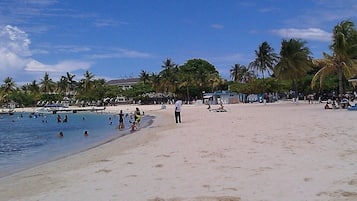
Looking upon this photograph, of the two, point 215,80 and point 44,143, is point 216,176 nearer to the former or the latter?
point 44,143

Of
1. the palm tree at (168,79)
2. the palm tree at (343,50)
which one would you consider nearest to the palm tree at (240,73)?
the palm tree at (168,79)

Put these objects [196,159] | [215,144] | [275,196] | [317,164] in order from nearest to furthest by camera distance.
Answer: [275,196] < [317,164] < [196,159] < [215,144]

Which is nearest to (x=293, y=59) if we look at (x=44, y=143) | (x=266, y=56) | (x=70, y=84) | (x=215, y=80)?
(x=266, y=56)

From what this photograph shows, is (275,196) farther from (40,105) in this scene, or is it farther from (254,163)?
(40,105)

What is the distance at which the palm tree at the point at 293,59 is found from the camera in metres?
56.7

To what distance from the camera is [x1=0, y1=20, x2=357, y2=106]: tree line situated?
4016 cm

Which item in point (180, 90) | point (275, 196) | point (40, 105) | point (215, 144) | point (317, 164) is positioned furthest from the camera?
point (40, 105)

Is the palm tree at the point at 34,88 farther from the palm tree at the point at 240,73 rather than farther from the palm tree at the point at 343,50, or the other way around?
the palm tree at the point at 343,50

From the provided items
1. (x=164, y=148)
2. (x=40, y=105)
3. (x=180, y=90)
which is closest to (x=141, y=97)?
(x=180, y=90)

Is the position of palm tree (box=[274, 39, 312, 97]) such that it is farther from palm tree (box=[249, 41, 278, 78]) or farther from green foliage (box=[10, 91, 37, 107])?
green foliage (box=[10, 91, 37, 107])

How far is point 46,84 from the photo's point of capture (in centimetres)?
12356

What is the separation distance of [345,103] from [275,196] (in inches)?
1228

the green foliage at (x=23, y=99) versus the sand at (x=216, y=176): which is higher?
the green foliage at (x=23, y=99)

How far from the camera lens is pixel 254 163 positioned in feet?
30.4
